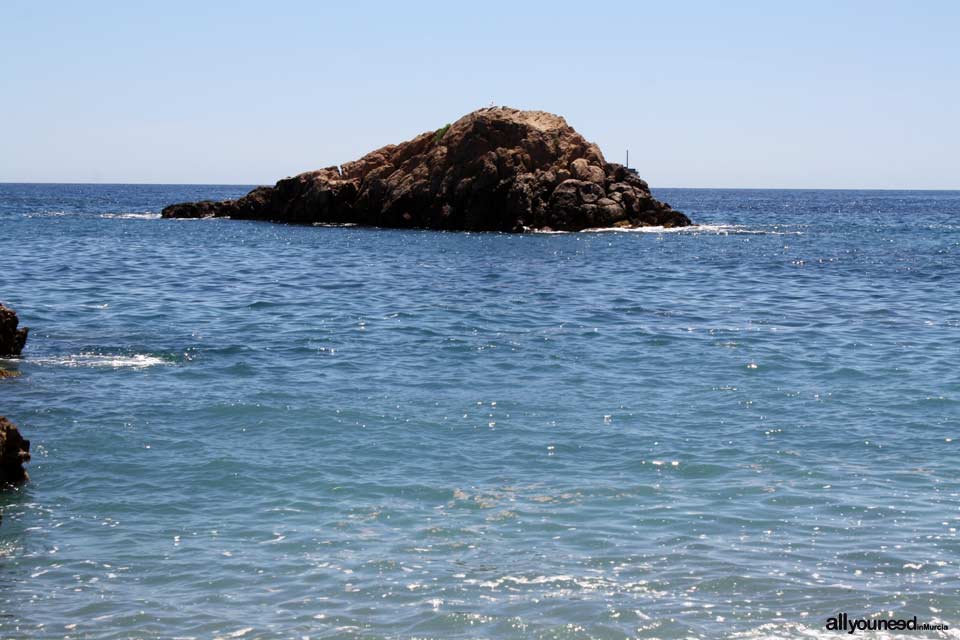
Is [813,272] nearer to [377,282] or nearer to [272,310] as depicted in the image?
[377,282]

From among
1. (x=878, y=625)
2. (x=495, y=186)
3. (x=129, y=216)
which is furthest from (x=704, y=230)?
(x=878, y=625)

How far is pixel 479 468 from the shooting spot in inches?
538

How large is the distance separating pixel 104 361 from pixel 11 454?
851 centimetres

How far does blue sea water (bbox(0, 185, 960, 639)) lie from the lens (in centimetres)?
941

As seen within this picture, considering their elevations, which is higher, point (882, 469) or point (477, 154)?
point (477, 154)

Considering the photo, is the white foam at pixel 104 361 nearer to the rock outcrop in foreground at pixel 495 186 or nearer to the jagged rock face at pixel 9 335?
the jagged rock face at pixel 9 335

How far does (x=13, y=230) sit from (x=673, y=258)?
44.8m

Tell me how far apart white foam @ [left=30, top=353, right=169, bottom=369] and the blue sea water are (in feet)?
0.40

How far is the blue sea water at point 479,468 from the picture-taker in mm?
9406

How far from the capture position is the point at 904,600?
9383mm

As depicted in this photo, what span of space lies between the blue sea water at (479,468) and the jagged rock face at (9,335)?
2.03ft

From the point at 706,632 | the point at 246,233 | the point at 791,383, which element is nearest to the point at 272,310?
the point at 791,383

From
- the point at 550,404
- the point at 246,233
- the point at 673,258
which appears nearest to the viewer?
the point at 550,404

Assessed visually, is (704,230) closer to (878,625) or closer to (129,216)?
(129,216)
